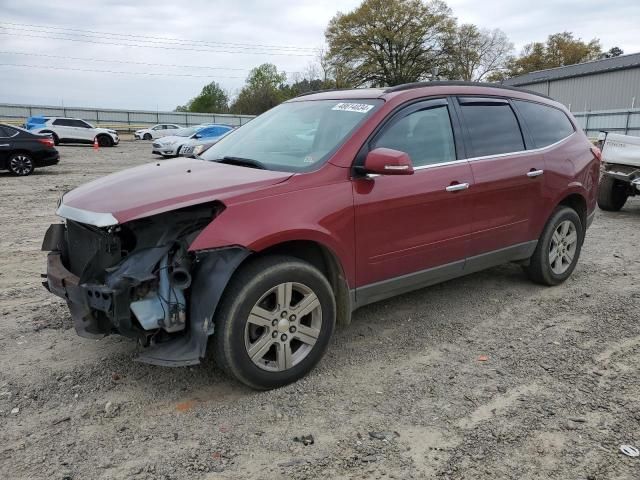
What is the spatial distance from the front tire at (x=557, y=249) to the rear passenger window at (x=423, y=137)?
5.03 feet

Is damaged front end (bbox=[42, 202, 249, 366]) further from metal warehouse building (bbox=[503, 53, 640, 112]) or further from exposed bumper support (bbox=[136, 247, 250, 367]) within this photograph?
metal warehouse building (bbox=[503, 53, 640, 112])

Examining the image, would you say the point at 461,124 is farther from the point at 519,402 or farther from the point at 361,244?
the point at 519,402

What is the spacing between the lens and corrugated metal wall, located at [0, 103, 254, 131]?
4416 centimetres

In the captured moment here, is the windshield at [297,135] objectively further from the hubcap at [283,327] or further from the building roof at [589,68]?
the building roof at [589,68]

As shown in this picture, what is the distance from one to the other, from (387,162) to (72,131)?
103 feet

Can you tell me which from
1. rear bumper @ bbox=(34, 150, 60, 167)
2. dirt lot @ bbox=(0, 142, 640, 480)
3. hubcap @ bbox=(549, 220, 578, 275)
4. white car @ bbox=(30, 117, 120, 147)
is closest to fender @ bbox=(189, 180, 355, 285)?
dirt lot @ bbox=(0, 142, 640, 480)

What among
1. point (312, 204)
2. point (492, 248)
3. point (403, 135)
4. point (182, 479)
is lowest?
point (182, 479)

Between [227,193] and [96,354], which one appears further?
[96,354]

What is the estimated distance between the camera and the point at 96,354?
12.5 feet

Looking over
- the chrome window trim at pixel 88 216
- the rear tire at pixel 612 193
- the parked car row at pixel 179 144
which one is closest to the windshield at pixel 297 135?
the chrome window trim at pixel 88 216

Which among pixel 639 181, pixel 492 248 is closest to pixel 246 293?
pixel 492 248

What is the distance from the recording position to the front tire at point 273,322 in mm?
3094

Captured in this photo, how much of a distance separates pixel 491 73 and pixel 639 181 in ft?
207

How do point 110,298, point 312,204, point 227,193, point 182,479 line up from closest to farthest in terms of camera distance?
point 182,479 < point 110,298 < point 227,193 < point 312,204
